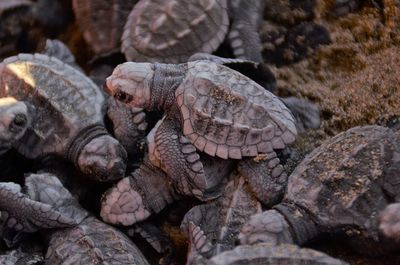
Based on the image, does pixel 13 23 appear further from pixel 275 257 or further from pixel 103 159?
pixel 275 257

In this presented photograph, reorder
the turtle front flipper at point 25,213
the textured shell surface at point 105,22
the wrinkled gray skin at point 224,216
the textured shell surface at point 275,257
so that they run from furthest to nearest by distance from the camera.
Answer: the textured shell surface at point 105,22
the turtle front flipper at point 25,213
the wrinkled gray skin at point 224,216
the textured shell surface at point 275,257

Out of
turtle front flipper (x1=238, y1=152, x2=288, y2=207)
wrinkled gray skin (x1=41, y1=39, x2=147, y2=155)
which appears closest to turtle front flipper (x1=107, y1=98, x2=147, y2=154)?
wrinkled gray skin (x1=41, y1=39, x2=147, y2=155)

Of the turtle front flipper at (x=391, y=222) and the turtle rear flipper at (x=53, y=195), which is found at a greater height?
the turtle front flipper at (x=391, y=222)

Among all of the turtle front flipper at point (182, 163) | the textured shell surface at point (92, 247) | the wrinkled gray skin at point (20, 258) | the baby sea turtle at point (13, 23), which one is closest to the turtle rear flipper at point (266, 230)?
the turtle front flipper at point (182, 163)

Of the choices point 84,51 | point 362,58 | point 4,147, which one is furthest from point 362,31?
point 4,147

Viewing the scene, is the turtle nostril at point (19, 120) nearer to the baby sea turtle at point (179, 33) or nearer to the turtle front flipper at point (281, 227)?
the baby sea turtle at point (179, 33)

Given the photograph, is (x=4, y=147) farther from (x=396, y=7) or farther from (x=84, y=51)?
(x=396, y=7)

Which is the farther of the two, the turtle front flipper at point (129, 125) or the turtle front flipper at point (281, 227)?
the turtle front flipper at point (129, 125)
